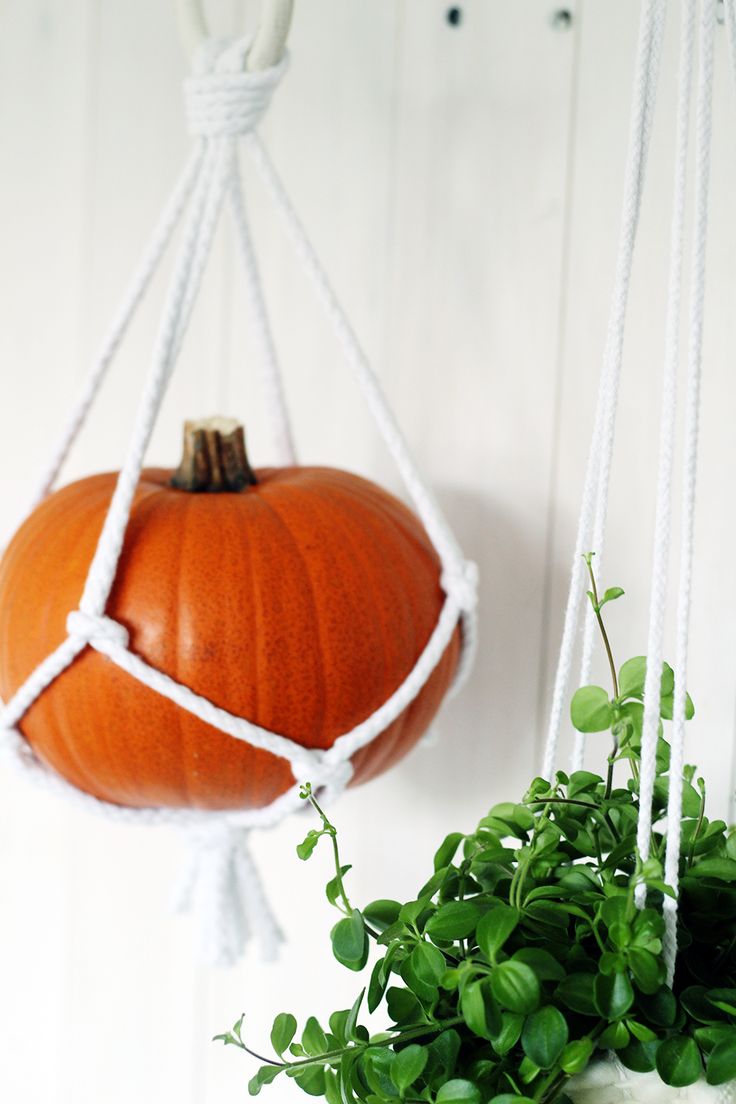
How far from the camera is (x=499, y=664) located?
0.95 metres

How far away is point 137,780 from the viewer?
684 mm

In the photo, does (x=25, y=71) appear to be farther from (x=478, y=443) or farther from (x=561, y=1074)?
(x=561, y=1074)

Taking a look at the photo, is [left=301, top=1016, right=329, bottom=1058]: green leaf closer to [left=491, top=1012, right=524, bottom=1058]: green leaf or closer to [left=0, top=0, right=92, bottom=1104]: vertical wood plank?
[left=491, top=1012, right=524, bottom=1058]: green leaf

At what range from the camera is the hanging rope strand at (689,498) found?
471 millimetres

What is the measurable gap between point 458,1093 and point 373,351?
2.25 feet

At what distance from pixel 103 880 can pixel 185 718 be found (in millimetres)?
544

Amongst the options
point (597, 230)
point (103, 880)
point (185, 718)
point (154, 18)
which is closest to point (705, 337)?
point (597, 230)

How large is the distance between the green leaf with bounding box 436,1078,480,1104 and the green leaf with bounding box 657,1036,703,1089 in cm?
7

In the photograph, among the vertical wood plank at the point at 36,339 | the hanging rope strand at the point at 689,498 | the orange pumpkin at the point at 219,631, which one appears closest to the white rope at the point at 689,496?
the hanging rope strand at the point at 689,498

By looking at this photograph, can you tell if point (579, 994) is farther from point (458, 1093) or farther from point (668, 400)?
point (668, 400)

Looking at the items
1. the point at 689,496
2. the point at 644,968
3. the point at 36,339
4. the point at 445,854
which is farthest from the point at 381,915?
the point at 36,339

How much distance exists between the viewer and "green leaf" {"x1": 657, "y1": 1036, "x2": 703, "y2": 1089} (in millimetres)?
430

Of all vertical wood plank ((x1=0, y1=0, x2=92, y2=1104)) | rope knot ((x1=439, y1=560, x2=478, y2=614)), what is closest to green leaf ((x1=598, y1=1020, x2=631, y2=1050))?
rope knot ((x1=439, y1=560, x2=478, y2=614))

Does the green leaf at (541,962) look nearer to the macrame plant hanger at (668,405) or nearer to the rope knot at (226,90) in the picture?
the macrame plant hanger at (668,405)
